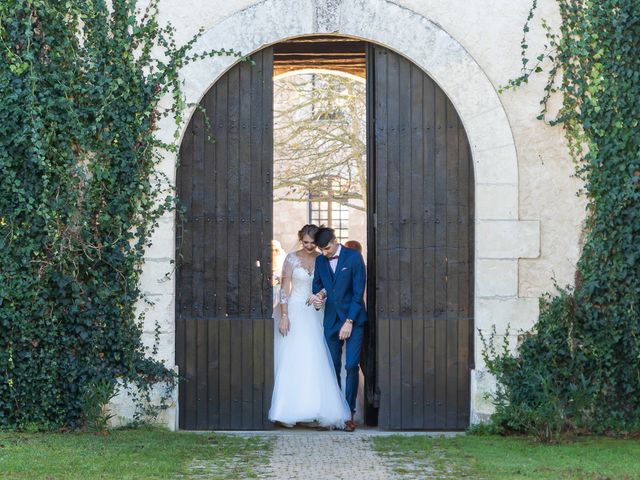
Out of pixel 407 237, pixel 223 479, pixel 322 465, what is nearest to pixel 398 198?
pixel 407 237

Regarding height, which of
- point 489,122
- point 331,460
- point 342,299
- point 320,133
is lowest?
point 331,460

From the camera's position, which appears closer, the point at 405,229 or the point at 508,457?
the point at 508,457

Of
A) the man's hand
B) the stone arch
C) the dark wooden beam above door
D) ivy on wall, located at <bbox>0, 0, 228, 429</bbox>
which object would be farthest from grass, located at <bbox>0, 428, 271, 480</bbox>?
the dark wooden beam above door

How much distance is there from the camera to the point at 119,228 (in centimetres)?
962

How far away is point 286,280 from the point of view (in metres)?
11.0

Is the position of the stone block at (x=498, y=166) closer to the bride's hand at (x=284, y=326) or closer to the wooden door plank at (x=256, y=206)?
the wooden door plank at (x=256, y=206)

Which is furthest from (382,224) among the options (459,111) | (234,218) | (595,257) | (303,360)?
(595,257)

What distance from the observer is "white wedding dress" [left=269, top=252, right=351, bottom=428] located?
1034cm

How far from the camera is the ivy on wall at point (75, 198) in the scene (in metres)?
9.49

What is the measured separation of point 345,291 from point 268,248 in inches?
35.5

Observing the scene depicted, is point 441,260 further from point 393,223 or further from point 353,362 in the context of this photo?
point 353,362

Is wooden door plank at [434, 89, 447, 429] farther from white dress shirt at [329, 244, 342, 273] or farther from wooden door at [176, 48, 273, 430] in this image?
wooden door at [176, 48, 273, 430]

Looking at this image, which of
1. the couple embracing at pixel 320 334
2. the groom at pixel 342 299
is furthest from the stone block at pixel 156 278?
the groom at pixel 342 299

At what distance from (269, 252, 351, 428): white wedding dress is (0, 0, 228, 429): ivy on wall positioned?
123 cm
